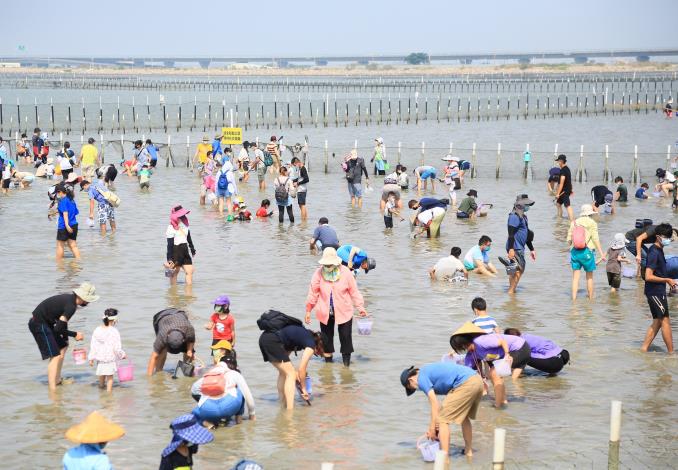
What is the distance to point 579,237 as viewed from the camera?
59.8 ft

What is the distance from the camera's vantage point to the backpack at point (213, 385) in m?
11.9

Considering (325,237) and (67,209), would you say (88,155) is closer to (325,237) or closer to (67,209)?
(67,209)

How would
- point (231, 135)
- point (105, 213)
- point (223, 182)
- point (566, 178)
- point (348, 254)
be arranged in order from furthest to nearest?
point (231, 135) → point (223, 182) → point (566, 178) → point (105, 213) → point (348, 254)

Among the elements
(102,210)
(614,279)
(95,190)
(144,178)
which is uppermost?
(95,190)

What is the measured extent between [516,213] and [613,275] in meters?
2.28

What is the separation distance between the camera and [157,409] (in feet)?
42.8

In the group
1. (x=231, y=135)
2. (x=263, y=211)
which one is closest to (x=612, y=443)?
(x=263, y=211)

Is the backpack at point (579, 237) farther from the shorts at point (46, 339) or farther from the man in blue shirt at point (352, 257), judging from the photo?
the shorts at point (46, 339)

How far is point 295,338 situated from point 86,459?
457cm

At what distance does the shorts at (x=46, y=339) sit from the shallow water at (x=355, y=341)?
1.91ft

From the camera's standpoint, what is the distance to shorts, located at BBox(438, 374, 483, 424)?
35.4 ft

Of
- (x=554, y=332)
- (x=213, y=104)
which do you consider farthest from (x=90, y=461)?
(x=213, y=104)

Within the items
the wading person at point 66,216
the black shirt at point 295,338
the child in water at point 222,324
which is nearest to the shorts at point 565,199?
the wading person at point 66,216

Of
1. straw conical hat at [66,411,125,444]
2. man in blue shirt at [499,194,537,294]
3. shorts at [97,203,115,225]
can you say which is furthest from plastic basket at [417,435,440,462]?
shorts at [97,203,115,225]
